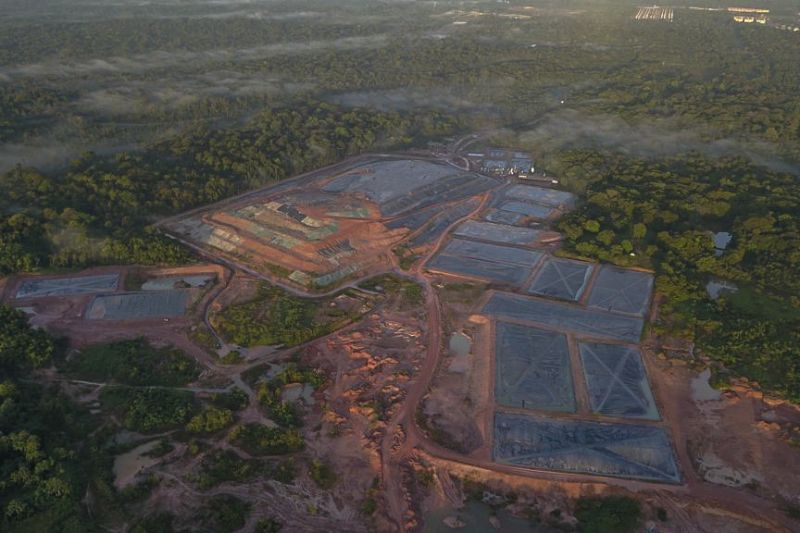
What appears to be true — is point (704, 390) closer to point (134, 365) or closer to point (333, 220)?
point (333, 220)

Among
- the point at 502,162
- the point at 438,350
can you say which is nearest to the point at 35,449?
the point at 438,350

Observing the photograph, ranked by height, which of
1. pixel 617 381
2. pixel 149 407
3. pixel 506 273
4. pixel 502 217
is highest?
pixel 502 217

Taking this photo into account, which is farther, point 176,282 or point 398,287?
point 176,282

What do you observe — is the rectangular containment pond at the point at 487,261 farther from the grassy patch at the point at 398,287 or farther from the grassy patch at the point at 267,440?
the grassy patch at the point at 267,440

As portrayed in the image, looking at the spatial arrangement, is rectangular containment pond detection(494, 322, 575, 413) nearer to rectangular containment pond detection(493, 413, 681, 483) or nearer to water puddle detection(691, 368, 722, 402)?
rectangular containment pond detection(493, 413, 681, 483)

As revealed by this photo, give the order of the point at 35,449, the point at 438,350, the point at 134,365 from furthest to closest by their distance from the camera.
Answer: the point at 438,350 < the point at 134,365 < the point at 35,449

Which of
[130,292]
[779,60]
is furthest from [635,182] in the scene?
[779,60]

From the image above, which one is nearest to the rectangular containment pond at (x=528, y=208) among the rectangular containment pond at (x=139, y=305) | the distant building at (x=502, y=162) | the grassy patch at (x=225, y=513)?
the distant building at (x=502, y=162)

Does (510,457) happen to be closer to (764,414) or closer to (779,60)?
(764,414)
